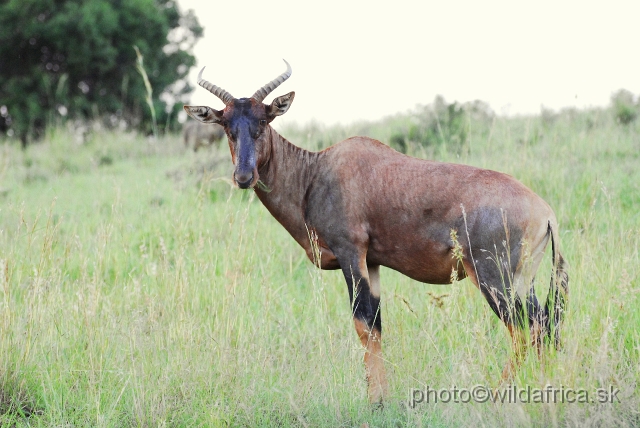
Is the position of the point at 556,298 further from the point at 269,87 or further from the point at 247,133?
the point at 269,87

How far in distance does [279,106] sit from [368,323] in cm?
194

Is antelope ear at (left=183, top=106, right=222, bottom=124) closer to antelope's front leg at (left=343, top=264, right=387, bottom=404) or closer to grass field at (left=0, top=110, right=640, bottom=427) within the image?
grass field at (left=0, top=110, right=640, bottom=427)

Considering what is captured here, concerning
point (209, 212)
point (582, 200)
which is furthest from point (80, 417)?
point (582, 200)

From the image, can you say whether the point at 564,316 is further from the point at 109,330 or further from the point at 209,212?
the point at 209,212

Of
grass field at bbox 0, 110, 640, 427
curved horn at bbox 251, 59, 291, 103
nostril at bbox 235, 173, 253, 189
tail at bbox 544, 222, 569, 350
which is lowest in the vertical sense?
grass field at bbox 0, 110, 640, 427

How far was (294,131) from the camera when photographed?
15.9 metres

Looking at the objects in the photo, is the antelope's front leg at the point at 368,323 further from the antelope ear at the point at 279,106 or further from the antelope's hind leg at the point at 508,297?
the antelope ear at the point at 279,106

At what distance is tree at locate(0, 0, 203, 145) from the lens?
76.5 feet

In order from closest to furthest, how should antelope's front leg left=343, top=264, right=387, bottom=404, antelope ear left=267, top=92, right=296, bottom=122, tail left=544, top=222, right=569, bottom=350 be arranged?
tail left=544, top=222, right=569, bottom=350 → antelope's front leg left=343, top=264, right=387, bottom=404 → antelope ear left=267, top=92, right=296, bottom=122

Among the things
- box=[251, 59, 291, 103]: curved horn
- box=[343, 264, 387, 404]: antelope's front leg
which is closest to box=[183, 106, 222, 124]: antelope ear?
box=[251, 59, 291, 103]: curved horn

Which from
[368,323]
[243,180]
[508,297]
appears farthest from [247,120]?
[508,297]

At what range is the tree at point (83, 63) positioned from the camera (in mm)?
23328

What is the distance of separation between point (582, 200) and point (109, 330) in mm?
5852

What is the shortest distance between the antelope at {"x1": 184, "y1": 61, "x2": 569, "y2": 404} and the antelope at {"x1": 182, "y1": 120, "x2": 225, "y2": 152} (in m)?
9.34
